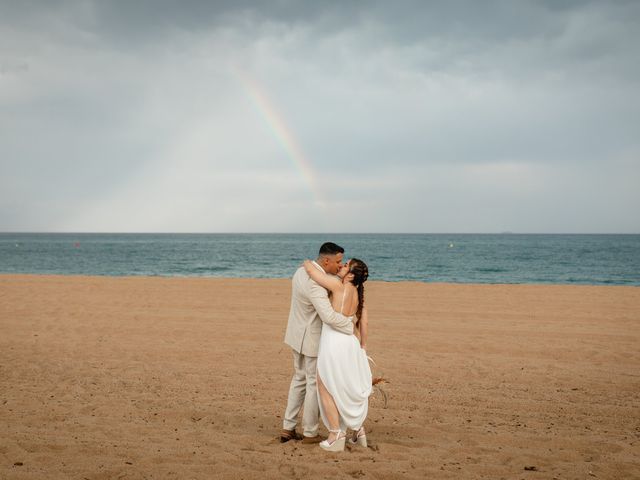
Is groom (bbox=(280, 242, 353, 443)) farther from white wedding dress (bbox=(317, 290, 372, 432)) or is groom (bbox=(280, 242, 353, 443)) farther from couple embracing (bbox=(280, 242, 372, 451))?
white wedding dress (bbox=(317, 290, 372, 432))

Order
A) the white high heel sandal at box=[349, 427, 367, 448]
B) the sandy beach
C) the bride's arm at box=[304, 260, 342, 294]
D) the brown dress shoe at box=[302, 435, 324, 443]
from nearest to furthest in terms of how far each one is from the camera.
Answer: the sandy beach
the bride's arm at box=[304, 260, 342, 294]
the white high heel sandal at box=[349, 427, 367, 448]
the brown dress shoe at box=[302, 435, 324, 443]

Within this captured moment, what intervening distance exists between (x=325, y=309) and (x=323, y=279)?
31cm

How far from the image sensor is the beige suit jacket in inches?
218

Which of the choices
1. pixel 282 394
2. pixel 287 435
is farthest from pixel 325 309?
pixel 282 394

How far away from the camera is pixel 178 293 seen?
2128 cm

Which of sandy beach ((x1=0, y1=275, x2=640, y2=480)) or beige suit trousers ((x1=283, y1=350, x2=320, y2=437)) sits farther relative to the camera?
beige suit trousers ((x1=283, y1=350, x2=320, y2=437))

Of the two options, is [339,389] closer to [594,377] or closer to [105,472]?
[105,472]

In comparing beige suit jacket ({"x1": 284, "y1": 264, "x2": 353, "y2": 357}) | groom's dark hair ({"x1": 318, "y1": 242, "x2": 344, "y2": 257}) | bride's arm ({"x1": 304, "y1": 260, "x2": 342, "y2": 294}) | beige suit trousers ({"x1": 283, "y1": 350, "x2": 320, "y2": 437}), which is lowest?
beige suit trousers ({"x1": 283, "y1": 350, "x2": 320, "y2": 437})

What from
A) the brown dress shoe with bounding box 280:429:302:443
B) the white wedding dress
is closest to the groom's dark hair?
the white wedding dress

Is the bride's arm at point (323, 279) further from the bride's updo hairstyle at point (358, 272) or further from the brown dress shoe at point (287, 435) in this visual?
the brown dress shoe at point (287, 435)

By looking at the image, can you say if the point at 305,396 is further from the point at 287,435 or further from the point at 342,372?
the point at 342,372

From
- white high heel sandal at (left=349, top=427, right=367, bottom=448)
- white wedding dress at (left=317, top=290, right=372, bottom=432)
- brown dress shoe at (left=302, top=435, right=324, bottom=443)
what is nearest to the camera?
white wedding dress at (left=317, top=290, right=372, bottom=432)

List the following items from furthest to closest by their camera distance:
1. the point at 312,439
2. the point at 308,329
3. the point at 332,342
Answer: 1. the point at 312,439
2. the point at 308,329
3. the point at 332,342

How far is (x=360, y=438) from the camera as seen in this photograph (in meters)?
5.84
